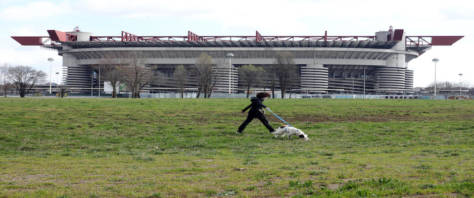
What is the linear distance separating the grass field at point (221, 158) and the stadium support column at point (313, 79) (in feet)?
316

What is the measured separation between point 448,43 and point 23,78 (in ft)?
358

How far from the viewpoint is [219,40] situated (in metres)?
121

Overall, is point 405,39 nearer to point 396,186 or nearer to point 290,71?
point 290,71

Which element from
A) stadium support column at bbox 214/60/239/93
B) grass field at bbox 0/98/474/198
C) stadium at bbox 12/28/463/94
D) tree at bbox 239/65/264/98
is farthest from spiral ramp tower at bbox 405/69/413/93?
grass field at bbox 0/98/474/198

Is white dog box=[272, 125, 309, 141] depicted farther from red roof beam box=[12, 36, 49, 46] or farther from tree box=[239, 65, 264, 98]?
red roof beam box=[12, 36, 49, 46]

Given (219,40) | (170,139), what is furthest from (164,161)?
(219,40)

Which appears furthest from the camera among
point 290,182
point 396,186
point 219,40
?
point 219,40

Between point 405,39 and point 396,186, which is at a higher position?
point 405,39

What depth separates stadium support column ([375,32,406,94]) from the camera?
12344 centimetres

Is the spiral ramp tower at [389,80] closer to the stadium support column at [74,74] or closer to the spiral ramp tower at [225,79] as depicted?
the spiral ramp tower at [225,79]

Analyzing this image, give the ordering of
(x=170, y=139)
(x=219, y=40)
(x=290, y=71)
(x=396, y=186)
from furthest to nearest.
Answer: (x=219, y=40) < (x=290, y=71) < (x=170, y=139) < (x=396, y=186)

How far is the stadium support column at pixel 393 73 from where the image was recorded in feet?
405

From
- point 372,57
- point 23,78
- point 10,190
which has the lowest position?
point 10,190

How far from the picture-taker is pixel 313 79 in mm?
117875
